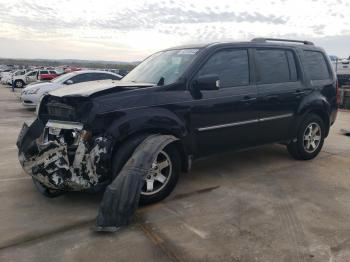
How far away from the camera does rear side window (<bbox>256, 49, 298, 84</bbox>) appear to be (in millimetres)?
5453

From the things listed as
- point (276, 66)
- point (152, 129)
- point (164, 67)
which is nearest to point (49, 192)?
point (152, 129)

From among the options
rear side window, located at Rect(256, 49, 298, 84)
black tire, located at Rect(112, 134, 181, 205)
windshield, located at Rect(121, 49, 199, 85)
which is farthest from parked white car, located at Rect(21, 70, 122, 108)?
black tire, located at Rect(112, 134, 181, 205)

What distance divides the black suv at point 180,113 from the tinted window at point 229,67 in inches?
0.5

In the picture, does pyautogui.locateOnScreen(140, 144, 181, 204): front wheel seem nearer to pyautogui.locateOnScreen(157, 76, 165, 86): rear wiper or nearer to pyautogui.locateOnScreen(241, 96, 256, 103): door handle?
pyautogui.locateOnScreen(157, 76, 165, 86): rear wiper

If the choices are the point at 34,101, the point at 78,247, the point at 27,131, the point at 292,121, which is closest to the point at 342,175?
the point at 292,121

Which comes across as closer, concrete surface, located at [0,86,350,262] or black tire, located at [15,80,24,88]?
concrete surface, located at [0,86,350,262]

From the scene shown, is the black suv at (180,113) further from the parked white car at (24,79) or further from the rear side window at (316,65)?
the parked white car at (24,79)

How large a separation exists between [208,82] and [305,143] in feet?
8.30

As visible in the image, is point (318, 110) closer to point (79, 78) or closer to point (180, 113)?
point (180, 113)

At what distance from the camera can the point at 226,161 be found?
20.3 ft

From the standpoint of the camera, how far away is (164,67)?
5133 millimetres

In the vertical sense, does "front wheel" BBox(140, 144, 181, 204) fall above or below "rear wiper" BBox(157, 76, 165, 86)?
below

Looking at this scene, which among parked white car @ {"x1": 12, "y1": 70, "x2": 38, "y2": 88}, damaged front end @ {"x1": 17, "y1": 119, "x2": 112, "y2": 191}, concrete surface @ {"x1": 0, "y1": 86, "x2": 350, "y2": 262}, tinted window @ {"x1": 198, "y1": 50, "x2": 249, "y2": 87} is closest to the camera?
concrete surface @ {"x1": 0, "y1": 86, "x2": 350, "y2": 262}

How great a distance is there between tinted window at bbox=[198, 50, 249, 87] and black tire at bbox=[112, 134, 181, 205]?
1088 mm
